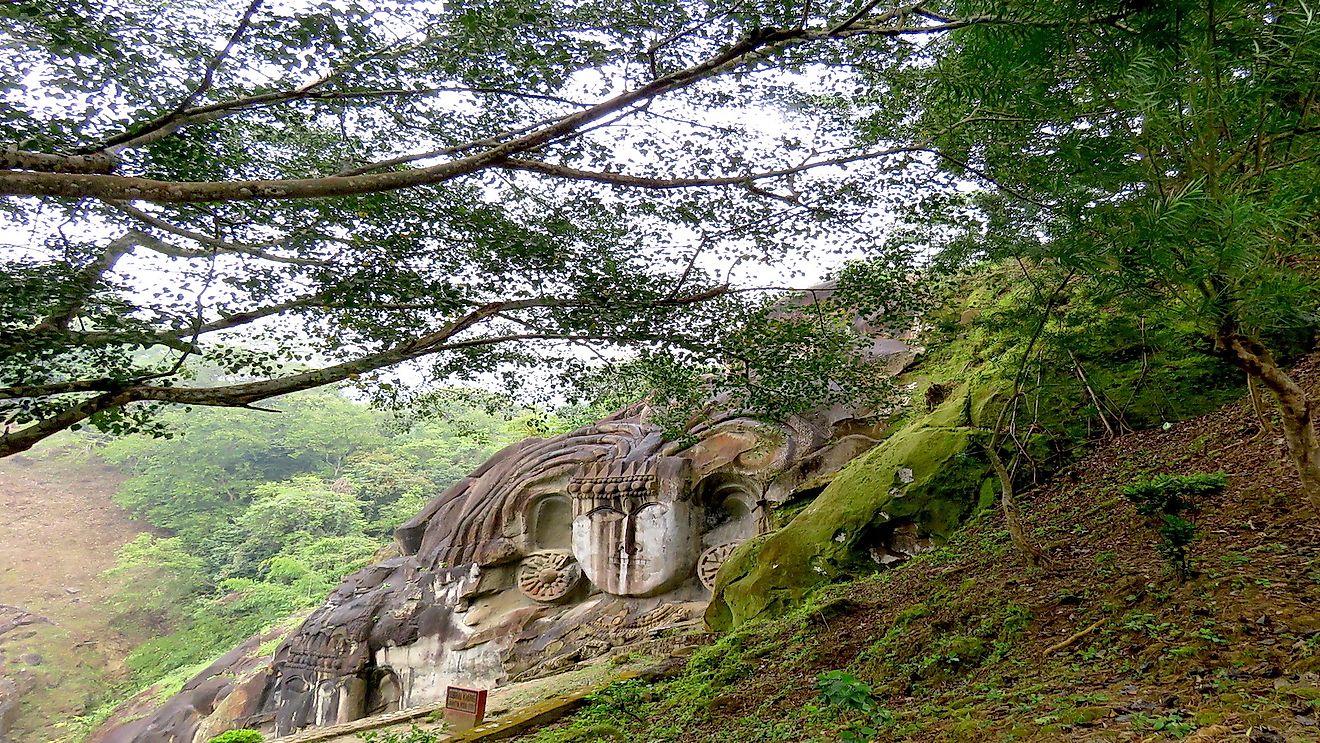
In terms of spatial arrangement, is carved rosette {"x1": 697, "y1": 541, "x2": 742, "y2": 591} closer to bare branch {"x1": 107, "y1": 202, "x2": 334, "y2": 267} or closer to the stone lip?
the stone lip

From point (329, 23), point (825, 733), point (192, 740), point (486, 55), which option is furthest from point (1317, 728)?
point (192, 740)

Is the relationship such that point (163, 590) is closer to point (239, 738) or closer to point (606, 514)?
point (239, 738)

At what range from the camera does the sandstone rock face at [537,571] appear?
9.46 meters

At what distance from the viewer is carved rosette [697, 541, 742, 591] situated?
934 centimetres

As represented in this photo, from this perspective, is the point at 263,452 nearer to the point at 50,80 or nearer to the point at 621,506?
the point at 621,506

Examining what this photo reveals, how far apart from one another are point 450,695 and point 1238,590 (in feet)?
19.7

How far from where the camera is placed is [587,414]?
14.0 metres

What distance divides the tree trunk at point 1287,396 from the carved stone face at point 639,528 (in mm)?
7422

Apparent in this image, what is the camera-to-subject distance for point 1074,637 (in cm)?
336

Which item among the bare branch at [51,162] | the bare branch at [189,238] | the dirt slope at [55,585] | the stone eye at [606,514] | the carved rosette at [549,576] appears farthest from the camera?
the dirt slope at [55,585]

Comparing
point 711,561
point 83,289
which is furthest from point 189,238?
point 711,561

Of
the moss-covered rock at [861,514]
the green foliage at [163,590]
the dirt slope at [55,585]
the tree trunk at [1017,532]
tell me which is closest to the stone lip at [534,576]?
the moss-covered rock at [861,514]

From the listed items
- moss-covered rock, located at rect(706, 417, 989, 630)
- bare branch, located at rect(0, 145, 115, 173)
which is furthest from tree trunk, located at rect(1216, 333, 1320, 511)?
bare branch, located at rect(0, 145, 115, 173)

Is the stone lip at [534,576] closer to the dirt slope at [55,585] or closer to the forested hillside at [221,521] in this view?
the forested hillside at [221,521]
